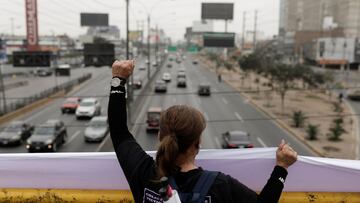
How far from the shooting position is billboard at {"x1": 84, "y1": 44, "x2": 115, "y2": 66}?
967 inches

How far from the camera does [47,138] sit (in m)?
20.5

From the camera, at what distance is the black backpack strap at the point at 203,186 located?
1822mm

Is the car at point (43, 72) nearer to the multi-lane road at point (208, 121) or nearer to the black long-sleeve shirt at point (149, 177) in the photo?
the multi-lane road at point (208, 121)

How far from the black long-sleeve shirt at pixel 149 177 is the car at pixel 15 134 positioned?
21464 millimetres

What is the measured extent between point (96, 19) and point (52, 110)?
845 centimetres

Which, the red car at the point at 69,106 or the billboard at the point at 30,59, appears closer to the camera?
the billboard at the point at 30,59

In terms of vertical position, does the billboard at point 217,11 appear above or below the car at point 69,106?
above

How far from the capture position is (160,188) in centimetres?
183

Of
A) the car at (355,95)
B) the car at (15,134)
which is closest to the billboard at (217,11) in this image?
the car at (15,134)

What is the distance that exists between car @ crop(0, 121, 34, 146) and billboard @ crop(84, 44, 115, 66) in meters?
4.62

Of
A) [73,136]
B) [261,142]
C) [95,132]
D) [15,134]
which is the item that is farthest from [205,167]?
[73,136]

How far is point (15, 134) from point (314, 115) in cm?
1922

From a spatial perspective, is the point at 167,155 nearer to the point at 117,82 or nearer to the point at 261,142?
the point at 117,82

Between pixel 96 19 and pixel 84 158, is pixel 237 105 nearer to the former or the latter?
pixel 96 19
